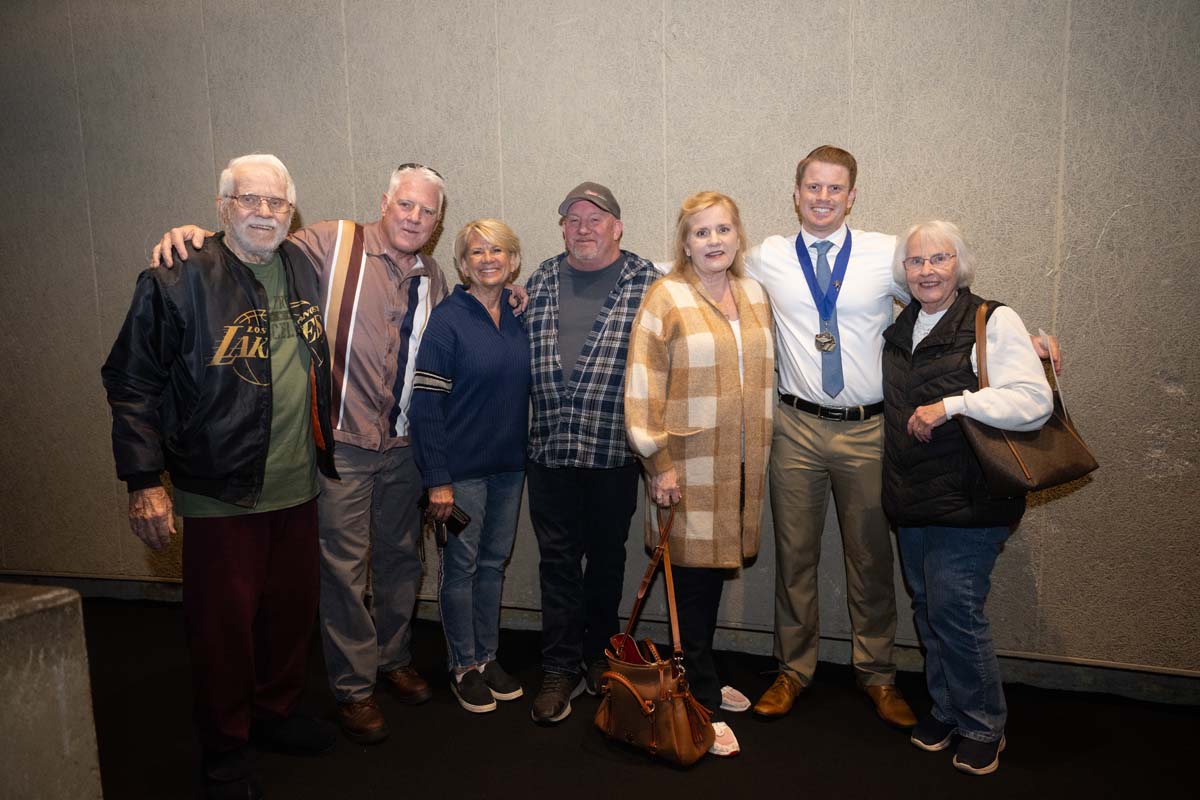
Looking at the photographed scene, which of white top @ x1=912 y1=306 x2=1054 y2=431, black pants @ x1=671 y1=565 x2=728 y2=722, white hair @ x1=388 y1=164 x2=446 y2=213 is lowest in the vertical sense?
black pants @ x1=671 y1=565 x2=728 y2=722

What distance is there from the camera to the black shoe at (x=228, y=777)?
91.8 inches

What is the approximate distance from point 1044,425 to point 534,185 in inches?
90.9

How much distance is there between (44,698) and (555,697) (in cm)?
182

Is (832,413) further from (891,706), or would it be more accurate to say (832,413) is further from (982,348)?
(891,706)

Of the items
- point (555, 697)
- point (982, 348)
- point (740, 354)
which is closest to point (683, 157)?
point (740, 354)

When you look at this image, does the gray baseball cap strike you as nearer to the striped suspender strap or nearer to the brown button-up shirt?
the brown button-up shirt

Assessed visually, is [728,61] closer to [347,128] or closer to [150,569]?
[347,128]

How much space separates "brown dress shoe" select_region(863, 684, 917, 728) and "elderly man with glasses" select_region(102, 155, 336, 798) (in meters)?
2.08

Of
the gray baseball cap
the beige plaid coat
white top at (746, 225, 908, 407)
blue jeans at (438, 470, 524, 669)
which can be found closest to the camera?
the beige plaid coat

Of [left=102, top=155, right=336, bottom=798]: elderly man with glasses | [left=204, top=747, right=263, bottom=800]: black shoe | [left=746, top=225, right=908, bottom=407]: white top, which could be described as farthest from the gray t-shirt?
[left=204, top=747, right=263, bottom=800]: black shoe

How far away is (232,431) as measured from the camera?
2.23 meters

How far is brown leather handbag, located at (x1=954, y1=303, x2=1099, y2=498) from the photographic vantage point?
7.22 feet

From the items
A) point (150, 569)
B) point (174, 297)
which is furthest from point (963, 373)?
point (150, 569)

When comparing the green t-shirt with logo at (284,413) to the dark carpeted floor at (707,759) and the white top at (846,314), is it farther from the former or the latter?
the white top at (846,314)
